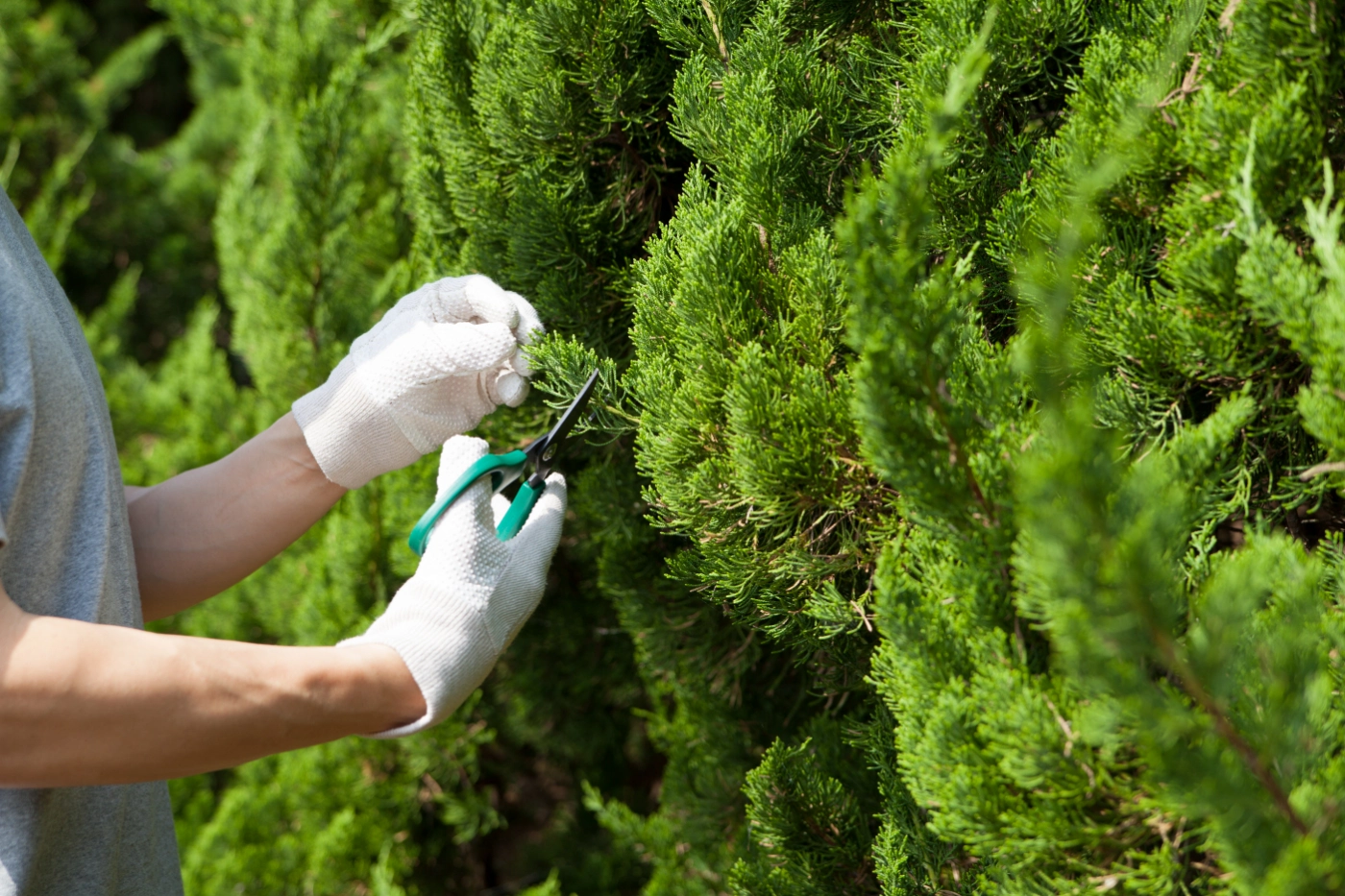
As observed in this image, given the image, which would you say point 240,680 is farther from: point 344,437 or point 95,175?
point 95,175

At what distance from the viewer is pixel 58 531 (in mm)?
1064

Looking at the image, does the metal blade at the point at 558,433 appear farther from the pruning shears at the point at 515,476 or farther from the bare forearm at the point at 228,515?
the bare forearm at the point at 228,515

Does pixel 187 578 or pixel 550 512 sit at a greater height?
pixel 550 512

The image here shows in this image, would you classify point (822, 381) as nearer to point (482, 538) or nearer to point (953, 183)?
point (953, 183)

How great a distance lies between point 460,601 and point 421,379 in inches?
13.3

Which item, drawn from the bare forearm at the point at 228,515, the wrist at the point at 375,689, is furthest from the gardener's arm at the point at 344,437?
the wrist at the point at 375,689

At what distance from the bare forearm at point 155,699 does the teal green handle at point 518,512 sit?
0.23m

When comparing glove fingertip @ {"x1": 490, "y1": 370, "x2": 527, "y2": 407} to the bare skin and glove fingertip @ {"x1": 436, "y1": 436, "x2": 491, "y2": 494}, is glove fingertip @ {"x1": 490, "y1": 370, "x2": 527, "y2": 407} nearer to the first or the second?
glove fingertip @ {"x1": 436, "y1": 436, "x2": 491, "y2": 494}

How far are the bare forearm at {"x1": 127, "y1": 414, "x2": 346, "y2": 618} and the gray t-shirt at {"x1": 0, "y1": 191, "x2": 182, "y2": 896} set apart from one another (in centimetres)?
18

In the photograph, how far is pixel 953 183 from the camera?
3.41 ft

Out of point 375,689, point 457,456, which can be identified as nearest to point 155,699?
point 375,689

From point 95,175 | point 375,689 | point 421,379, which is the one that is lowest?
point 95,175

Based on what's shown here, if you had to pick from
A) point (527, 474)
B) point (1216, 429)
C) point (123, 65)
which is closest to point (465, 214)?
point (527, 474)

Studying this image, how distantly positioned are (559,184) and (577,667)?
1182 millimetres
